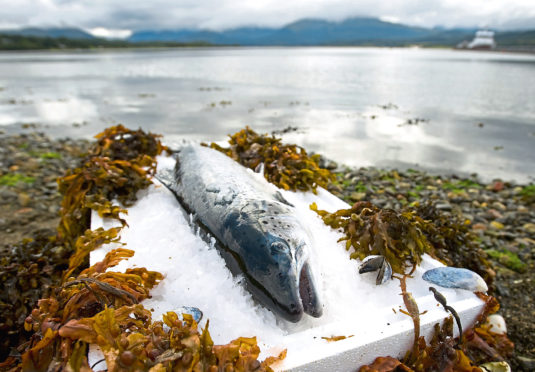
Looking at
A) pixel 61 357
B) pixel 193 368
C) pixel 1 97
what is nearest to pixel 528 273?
pixel 193 368

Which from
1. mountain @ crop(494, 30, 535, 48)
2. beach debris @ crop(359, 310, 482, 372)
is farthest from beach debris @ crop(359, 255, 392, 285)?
mountain @ crop(494, 30, 535, 48)

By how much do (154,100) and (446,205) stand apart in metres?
16.8

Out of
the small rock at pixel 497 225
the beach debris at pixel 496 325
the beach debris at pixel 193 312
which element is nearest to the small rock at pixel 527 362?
the beach debris at pixel 496 325

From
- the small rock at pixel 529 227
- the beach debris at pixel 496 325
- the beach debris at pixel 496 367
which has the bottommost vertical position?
the small rock at pixel 529 227

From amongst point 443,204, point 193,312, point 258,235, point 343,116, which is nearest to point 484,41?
point 343,116

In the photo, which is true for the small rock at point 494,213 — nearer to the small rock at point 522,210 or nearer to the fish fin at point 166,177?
the small rock at point 522,210

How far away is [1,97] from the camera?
67.5 feet

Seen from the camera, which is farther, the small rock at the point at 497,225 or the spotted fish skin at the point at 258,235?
the small rock at the point at 497,225

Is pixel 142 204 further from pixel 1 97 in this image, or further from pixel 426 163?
pixel 1 97

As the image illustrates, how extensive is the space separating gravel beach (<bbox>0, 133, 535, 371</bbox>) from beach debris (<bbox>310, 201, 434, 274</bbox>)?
1.27 m

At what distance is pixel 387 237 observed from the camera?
9.21ft

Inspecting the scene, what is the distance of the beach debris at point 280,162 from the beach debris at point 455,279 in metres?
1.87

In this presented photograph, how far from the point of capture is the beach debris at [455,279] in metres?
2.38

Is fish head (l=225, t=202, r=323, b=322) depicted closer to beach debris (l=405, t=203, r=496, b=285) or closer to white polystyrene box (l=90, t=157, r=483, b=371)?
white polystyrene box (l=90, t=157, r=483, b=371)
